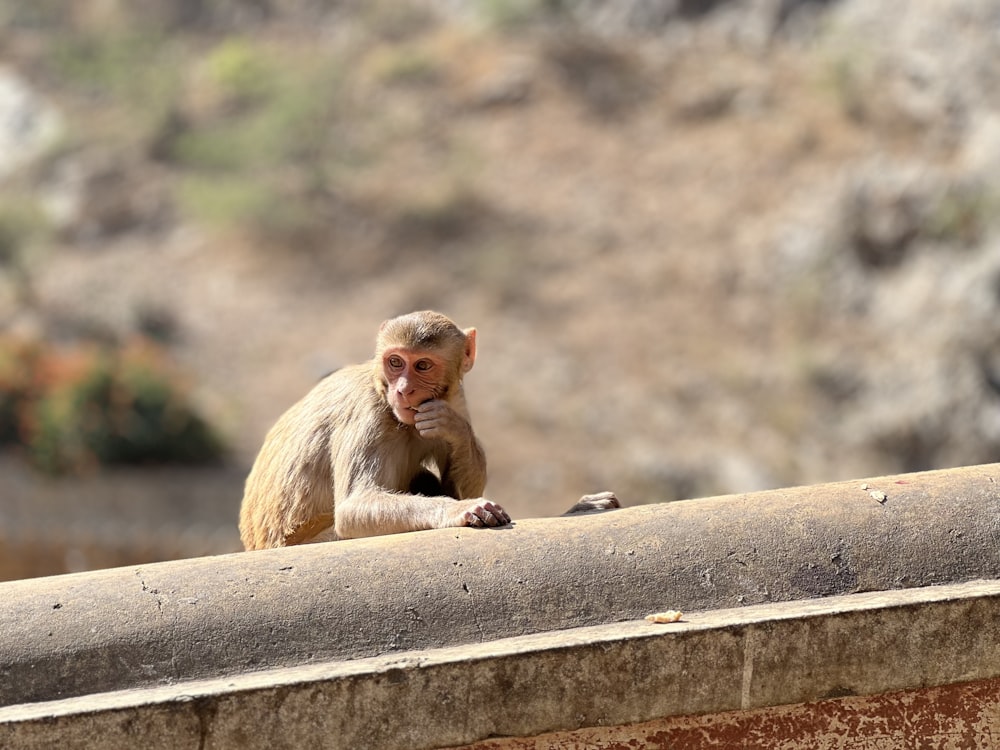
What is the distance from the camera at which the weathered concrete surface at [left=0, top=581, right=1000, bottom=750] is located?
Answer: 2.80m

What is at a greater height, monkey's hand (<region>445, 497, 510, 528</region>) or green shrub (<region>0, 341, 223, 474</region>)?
green shrub (<region>0, 341, 223, 474</region>)

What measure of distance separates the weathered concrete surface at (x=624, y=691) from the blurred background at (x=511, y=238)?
12.3 m

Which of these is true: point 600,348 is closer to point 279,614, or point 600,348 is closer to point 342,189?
point 342,189

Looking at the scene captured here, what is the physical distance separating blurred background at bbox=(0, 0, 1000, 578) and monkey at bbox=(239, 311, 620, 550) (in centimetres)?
1047

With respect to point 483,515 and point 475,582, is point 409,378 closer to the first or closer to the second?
point 483,515

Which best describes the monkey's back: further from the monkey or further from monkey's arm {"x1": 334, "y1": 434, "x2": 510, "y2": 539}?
monkey's arm {"x1": 334, "y1": 434, "x2": 510, "y2": 539}

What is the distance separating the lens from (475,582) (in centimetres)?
308

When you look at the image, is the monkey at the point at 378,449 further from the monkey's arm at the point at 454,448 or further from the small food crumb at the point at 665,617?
the small food crumb at the point at 665,617

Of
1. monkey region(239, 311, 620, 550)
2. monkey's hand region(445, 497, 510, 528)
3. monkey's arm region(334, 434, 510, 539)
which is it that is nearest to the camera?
monkey's hand region(445, 497, 510, 528)

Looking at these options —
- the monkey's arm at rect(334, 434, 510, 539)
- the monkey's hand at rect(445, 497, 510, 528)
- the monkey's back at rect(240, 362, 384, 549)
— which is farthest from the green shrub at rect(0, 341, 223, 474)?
the monkey's hand at rect(445, 497, 510, 528)

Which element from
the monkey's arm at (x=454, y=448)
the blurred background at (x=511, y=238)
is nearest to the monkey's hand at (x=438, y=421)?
the monkey's arm at (x=454, y=448)

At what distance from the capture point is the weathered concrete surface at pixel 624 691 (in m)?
2.80

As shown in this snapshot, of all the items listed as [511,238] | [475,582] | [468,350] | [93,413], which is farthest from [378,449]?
[511,238]

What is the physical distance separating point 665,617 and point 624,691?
19cm
